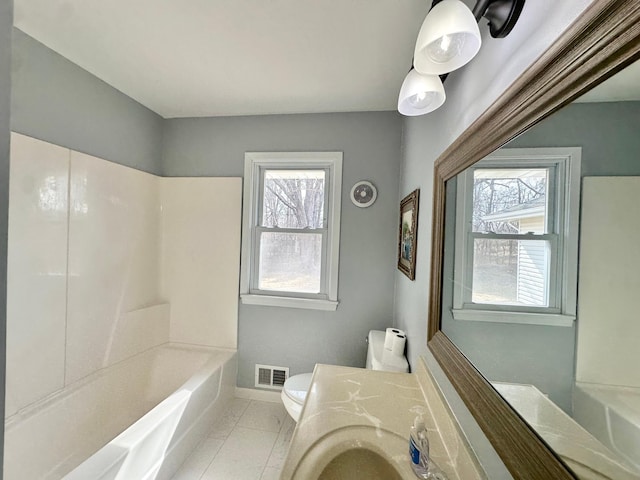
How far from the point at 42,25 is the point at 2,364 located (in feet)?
6.23

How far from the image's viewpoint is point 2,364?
1.41 ft

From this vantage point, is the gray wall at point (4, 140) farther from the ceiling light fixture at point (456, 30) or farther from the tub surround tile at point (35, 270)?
the tub surround tile at point (35, 270)

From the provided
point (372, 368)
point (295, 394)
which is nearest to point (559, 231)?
point (372, 368)

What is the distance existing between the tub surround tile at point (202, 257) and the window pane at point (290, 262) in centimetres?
25

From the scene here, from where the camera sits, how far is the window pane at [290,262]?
236 centimetres

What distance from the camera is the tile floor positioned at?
163 cm

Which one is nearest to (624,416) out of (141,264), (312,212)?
(312,212)

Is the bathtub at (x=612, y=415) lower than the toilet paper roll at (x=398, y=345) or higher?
higher

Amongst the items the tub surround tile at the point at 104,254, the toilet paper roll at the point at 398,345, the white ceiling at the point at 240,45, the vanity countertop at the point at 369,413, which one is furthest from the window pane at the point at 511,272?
the tub surround tile at the point at 104,254

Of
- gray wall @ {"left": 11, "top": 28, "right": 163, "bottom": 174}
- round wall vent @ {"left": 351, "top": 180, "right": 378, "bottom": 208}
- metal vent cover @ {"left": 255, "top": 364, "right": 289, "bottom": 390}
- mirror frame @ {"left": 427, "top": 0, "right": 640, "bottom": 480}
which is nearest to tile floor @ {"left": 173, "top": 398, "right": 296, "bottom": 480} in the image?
metal vent cover @ {"left": 255, "top": 364, "right": 289, "bottom": 390}

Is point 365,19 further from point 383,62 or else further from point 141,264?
point 141,264

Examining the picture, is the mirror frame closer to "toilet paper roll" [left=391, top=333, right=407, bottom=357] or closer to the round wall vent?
"toilet paper roll" [left=391, top=333, right=407, bottom=357]

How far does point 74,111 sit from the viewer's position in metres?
1.72

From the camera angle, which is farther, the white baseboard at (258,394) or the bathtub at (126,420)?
the white baseboard at (258,394)
